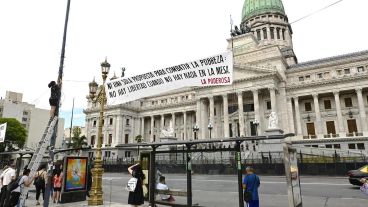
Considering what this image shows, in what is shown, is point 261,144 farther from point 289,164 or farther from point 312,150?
point 289,164

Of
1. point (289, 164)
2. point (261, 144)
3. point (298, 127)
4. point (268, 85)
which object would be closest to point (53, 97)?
point (289, 164)

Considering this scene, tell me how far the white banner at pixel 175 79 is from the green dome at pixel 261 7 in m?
70.8

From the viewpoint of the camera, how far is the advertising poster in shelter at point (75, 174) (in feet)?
36.7

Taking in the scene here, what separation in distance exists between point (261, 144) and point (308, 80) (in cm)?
2232

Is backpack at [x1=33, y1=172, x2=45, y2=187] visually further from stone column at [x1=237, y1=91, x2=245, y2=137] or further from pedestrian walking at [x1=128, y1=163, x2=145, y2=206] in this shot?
stone column at [x1=237, y1=91, x2=245, y2=137]

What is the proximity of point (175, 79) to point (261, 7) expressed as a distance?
7274 centimetres

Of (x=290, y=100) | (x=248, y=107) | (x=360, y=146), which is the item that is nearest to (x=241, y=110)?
(x=248, y=107)

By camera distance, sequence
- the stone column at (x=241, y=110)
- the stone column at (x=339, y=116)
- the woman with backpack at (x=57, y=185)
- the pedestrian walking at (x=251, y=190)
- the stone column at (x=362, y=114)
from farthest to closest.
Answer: the stone column at (x=241, y=110) < the stone column at (x=339, y=116) < the stone column at (x=362, y=114) < the woman with backpack at (x=57, y=185) < the pedestrian walking at (x=251, y=190)

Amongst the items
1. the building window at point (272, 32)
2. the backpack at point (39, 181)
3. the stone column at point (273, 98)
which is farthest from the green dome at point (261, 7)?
the backpack at point (39, 181)

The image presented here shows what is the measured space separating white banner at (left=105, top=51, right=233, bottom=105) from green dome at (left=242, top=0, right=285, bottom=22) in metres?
70.8

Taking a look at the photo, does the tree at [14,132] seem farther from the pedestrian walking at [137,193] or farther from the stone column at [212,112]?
the pedestrian walking at [137,193]

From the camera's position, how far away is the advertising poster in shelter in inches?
441

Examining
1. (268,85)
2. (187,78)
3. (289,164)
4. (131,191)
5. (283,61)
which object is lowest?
(131,191)

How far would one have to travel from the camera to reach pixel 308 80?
4841cm
